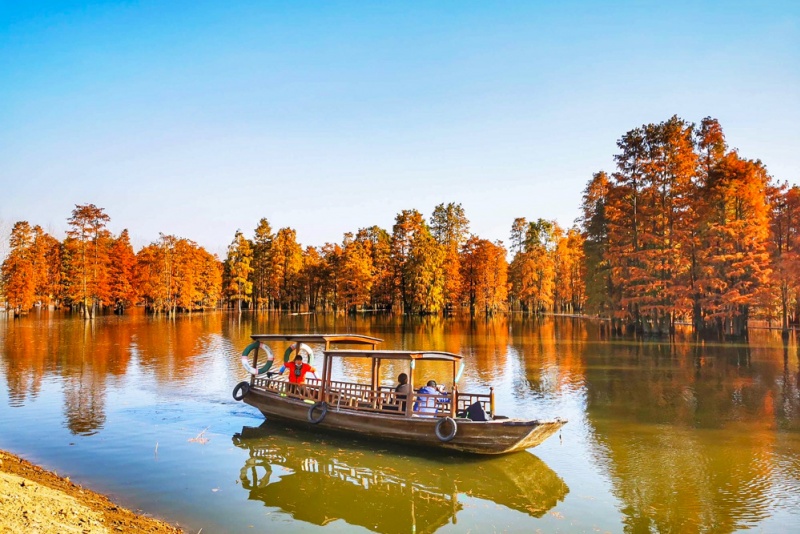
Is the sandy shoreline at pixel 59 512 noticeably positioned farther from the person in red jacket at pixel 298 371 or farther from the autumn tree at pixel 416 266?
→ the autumn tree at pixel 416 266


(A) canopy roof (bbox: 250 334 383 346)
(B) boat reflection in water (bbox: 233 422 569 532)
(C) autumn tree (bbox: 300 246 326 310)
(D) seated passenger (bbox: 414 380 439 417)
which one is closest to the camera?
(B) boat reflection in water (bbox: 233 422 569 532)

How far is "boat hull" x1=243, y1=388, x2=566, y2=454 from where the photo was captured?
14.9 m

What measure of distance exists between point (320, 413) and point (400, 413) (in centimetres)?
297

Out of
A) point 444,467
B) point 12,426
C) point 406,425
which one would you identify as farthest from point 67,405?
point 444,467

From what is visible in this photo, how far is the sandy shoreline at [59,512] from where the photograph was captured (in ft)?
25.7

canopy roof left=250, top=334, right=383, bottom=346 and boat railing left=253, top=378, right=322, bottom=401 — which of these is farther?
canopy roof left=250, top=334, right=383, bottom=346

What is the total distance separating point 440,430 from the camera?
15641 mm

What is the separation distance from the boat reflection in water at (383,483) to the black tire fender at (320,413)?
Result: 82 centimetres

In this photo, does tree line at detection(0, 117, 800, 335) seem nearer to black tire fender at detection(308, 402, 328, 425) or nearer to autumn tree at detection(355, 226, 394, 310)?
autumn tree at detection(355, 226, 394, 310)

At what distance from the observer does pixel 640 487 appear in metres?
13.2

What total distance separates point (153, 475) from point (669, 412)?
18.3 m

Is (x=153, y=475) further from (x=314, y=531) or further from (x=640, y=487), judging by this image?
(x=640, y=487)

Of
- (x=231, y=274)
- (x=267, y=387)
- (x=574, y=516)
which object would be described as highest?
(x=231, y=274)

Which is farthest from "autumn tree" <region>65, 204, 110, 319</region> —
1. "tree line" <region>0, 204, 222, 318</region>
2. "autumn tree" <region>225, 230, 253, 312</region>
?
"autumn tree" <region>225, 230, 253, 312</region>
